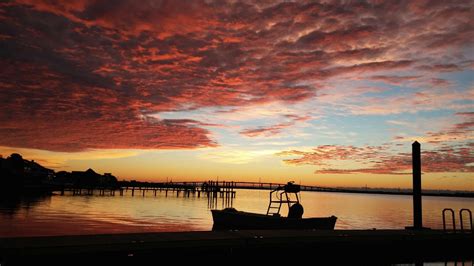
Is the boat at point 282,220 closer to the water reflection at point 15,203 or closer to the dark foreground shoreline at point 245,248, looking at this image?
the dark foreground shoreline at point 245,248

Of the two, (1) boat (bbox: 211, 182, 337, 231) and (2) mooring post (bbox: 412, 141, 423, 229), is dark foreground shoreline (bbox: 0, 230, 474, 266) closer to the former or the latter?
(2) mooring post (bbox: 412, 141, 423, 229)

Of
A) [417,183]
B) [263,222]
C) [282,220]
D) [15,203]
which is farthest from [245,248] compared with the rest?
[15,203]

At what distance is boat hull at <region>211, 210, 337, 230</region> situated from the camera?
78.8 ft

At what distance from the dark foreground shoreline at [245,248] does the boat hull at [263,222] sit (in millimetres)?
7223

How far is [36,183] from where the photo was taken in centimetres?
9056

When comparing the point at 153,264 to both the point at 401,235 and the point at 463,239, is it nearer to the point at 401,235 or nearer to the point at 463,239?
the point at 401,235

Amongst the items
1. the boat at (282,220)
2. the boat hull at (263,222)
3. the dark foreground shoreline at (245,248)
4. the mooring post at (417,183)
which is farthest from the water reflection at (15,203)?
the mooring post at (417,183)

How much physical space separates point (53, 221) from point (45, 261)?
28788 mm

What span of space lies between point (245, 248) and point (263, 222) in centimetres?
1170

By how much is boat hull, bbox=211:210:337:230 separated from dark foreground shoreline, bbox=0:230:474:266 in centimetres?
722

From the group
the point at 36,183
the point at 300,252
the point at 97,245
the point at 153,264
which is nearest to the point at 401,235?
the point at 300,252

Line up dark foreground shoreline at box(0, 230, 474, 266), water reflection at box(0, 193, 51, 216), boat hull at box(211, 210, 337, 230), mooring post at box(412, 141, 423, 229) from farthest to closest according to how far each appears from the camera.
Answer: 1. water reflection at box(0, 193, 51, 216)
2. boat hull at box(211, 210, 337, 230)
3. mooring post at box(412, 141, 423, 229)
4. dark foreground shoreline at box(0, 230, 474, 266)

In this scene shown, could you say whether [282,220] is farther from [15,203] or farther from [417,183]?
[15,203]

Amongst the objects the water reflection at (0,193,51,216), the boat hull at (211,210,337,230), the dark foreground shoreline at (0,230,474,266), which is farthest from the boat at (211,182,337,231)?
the water reflection at (0,193,51,216)
